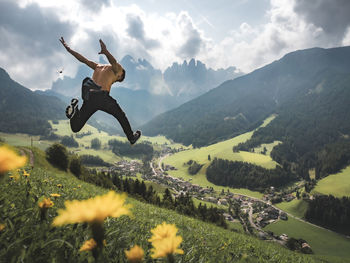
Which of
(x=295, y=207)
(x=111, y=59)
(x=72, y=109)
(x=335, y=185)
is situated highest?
(x=111, y=59)

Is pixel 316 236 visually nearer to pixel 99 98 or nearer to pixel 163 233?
pixel 99 98

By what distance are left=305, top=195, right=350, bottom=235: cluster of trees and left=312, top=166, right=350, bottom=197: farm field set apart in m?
18.9

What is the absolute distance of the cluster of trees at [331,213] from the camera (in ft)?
373

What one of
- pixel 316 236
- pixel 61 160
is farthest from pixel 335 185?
pixel 61 160

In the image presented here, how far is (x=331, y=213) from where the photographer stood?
116812 millimetres

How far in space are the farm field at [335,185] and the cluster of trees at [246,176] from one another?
27.2 meters

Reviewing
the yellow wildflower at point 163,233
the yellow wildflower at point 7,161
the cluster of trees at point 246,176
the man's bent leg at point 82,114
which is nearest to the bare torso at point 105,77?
the man's bent leg at point 82,114

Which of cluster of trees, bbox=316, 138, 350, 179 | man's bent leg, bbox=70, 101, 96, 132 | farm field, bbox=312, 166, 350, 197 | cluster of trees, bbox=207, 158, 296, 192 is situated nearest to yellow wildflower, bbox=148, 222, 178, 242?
man's bent leg, bbox=70, 101, 96, 132

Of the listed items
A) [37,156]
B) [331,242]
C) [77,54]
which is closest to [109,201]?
[77,54]

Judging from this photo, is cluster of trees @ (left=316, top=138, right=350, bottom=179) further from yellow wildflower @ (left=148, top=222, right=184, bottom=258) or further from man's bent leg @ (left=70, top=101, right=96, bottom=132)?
yellow wildflower @ (left=148, top=222, right=184, bottom=258)

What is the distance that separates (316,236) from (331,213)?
2489cm

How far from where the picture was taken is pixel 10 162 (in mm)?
890

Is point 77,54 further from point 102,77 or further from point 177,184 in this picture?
point 177,184

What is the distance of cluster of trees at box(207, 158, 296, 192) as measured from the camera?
170750 mm
